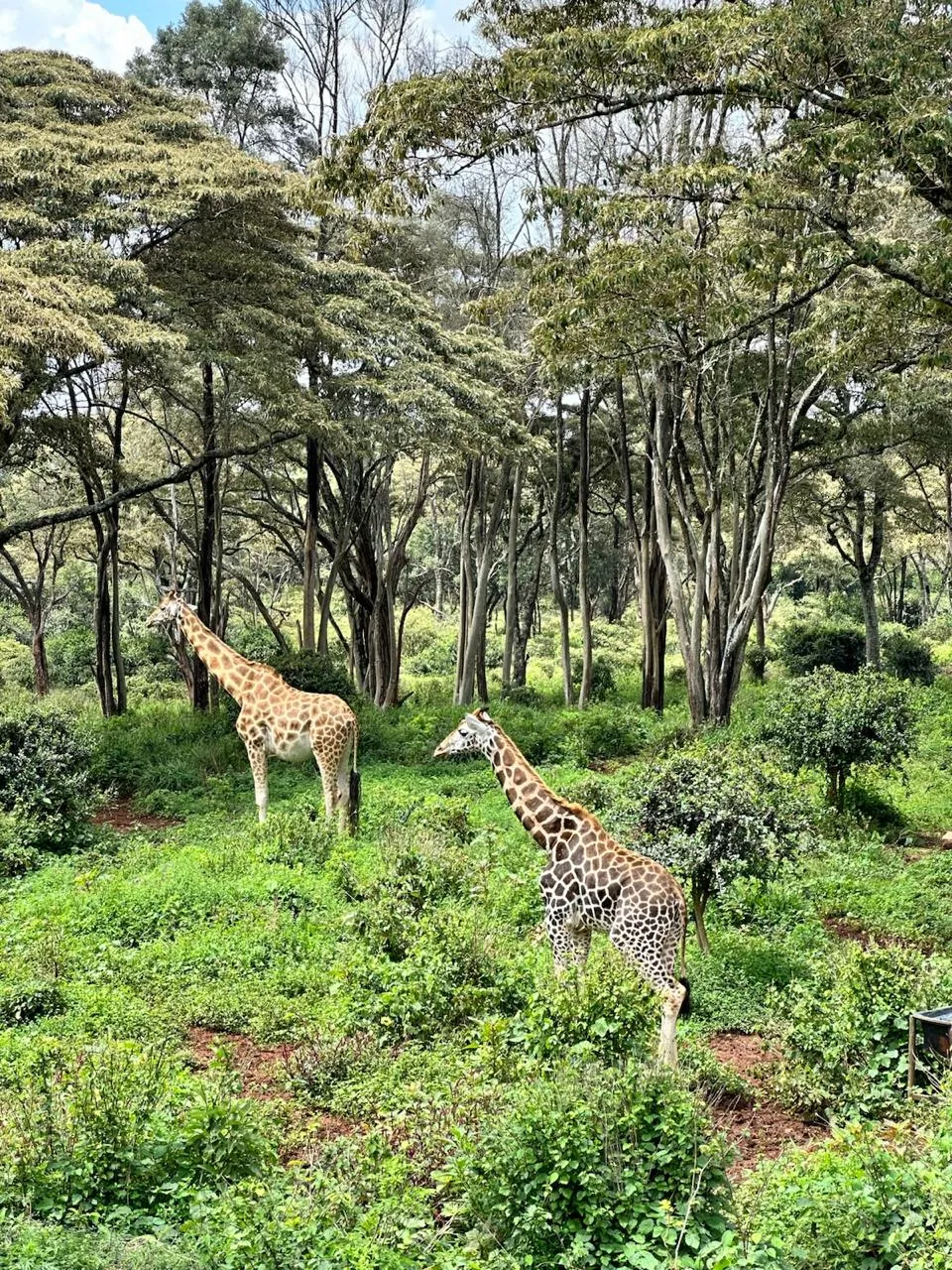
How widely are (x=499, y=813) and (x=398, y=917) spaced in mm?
5545

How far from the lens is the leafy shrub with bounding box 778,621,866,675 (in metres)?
28.3

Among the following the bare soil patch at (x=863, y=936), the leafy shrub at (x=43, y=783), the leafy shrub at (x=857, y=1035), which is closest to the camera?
the leafy shrub at (x=857, y=1035)

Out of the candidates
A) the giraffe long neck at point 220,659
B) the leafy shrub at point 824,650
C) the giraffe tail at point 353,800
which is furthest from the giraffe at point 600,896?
the leafy shrub at point 824,650

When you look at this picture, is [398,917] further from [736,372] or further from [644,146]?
[736,372]

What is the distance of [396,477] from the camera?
3581 centimetres

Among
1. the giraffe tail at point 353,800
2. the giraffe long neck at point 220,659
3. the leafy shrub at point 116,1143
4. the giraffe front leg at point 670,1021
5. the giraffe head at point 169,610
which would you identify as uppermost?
the giraffe head at point 169,610

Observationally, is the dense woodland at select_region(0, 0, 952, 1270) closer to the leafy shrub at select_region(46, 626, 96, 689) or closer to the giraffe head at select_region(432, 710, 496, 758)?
the giraffe head at select_region(432, 710, 496, 758)

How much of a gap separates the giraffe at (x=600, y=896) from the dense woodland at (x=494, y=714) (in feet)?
1.00

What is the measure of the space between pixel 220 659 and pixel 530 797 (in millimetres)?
7125

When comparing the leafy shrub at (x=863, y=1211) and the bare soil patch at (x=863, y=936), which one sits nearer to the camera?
the leafy shrub at (x=863, y=1211)

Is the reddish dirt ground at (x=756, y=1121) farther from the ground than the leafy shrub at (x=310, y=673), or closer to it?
closer to it

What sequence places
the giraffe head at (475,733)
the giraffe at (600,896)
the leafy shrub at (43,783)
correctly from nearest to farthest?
1. the giraffe at (600,896)
2. the giraffe head at (475,733)
3. the leafy shrub at (43,783)

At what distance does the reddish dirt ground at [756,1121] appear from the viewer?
689 cm

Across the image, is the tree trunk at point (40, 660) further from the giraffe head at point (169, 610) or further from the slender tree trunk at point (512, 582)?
the giraffe head at point (169, 610)
